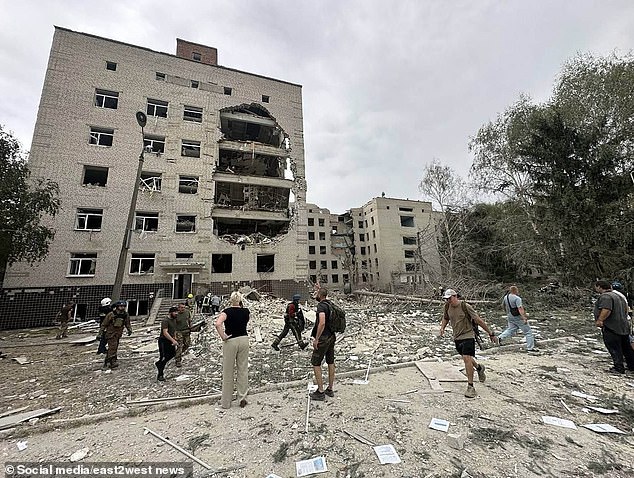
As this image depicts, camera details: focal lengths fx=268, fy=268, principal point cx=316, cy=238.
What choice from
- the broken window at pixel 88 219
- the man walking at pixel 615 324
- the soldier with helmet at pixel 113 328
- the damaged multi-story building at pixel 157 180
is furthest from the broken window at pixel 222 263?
the man walking at pixel 615 324

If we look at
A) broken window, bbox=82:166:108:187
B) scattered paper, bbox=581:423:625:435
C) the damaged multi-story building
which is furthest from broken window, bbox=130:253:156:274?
scattered paper, bbox=581:423:625:435

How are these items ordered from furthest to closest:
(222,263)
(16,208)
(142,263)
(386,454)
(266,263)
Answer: (266,263) → (222,263) → (142,263) → (16,208) → (386,454)

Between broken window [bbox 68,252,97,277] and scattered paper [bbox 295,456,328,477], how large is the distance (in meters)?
19.2

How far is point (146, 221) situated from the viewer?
60.1 ft

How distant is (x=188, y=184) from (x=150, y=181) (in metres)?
2.44

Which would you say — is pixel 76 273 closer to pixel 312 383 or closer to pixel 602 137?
pixel 312 383

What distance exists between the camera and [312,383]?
508cm

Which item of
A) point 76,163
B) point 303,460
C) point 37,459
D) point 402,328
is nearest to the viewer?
point 303,460

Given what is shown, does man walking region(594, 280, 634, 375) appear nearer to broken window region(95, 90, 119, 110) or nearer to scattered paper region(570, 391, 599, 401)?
scattered paper region(570, 391, 599, 401)

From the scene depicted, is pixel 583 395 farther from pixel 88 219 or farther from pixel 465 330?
pixel 88 219

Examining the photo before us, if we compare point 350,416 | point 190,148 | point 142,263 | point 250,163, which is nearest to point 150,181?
point 190,148

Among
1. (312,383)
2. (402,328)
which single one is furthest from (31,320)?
(402,328)

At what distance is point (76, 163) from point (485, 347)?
23672 millimetres

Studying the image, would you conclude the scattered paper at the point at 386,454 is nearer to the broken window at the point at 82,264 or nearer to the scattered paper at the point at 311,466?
the scattered paper at the point at 311,466
